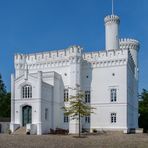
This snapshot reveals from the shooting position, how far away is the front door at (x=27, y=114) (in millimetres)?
42375

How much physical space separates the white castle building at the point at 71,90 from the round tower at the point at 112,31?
4.31m

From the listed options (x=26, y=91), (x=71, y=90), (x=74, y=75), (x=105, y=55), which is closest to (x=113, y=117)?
(x=71, y=90)

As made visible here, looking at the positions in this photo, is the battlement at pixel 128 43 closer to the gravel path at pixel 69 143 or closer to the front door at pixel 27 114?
the front door at pixel 27 114

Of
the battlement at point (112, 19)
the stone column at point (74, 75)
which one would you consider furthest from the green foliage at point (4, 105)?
the battlement at point (112, 19)

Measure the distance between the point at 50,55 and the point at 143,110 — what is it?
85.3 feet

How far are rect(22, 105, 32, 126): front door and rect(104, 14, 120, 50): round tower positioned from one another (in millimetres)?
14595

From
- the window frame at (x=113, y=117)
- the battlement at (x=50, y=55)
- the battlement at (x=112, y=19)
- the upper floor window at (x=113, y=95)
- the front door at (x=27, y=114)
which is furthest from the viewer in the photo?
the battlement at (x=112, y=19)

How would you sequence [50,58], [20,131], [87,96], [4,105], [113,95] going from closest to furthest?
1. [20,131]
2. [113,95]
3. [87,96]
4. [50,58]
5. [4,105]

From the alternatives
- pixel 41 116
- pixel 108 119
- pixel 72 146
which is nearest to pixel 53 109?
pixel 41 116

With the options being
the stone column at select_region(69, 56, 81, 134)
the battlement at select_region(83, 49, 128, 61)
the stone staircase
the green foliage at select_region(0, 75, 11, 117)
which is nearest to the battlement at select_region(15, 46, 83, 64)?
the stone column at select_region(69, 56, 81, 134)

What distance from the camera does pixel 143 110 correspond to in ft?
212

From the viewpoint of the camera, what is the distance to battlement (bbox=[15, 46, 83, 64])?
44.2 meters

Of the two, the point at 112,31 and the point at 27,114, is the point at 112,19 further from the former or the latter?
the point at 27,114

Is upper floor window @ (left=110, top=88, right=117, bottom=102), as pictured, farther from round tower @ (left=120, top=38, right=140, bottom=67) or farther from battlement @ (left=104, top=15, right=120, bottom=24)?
round tower @ (left=120, top=38, right=140, bottom=67)
